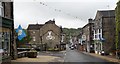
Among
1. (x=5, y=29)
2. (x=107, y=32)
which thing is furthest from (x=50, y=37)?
(x=5, y=29)

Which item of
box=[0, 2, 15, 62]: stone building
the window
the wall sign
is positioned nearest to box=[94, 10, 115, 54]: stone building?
box=[0, 2, 15, 62]: stone building

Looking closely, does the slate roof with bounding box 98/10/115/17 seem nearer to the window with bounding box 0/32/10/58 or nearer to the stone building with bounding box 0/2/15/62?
the stone building with bounding box 0/2/15/62

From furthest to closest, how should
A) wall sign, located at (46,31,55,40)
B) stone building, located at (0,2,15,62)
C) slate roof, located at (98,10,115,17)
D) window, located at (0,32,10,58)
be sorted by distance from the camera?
wall sign, located at (46,31,55,40) < slate roof, located at (98,10,115,17) < window, located at (0,32,10,58) < stone building, located at (0,2,15,62)

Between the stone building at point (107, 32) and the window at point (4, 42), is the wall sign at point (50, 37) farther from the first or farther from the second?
the window at point (4, 42)

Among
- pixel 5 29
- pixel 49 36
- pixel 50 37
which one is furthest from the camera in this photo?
pixel 49 36

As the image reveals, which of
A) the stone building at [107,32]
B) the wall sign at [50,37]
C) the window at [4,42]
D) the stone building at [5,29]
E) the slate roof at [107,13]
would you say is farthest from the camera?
the wall sign at [50,37]

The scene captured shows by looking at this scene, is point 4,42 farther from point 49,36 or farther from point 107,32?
point 49,36

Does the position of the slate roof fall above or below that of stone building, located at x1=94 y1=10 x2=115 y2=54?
above

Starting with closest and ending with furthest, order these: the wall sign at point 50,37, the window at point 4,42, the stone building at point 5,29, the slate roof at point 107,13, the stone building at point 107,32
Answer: the stone building at point 5,29
the window at point 4,42
the stone building at point 107,32
the slate roof at point 107,13
the wall sign at point 50,37

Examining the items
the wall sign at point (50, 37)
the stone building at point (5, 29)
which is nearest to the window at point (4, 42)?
the stone building at point (5, 29)

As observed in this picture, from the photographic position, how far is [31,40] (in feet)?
316

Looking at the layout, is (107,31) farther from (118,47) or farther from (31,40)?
(31,40)

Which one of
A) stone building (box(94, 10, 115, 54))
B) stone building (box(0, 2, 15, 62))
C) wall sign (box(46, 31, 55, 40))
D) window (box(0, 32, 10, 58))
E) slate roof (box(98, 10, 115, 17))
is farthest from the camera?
wall sign (box(46, 31, 55, 40))

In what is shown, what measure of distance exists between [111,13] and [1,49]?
38432mm
